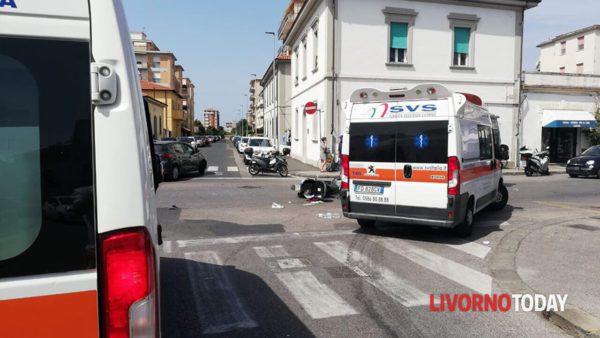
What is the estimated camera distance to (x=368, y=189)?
8125 millimetres

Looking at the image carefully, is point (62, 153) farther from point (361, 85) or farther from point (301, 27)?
point (301, 27)

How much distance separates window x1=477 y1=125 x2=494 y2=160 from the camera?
8727 mm

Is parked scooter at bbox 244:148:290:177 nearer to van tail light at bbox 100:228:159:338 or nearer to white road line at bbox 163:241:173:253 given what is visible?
white road line at bbox 163:241:173:253

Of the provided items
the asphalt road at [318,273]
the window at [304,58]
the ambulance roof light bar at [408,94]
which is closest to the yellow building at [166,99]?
the window at [304,58]

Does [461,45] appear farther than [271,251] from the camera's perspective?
Yes

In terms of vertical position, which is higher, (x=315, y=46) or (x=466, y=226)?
(x=315, y=46)

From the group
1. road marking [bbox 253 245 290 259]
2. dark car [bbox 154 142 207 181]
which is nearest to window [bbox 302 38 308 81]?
dark car [bbox 154 142 207 181]

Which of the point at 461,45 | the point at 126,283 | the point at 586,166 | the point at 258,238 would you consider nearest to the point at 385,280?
the point at 258,238

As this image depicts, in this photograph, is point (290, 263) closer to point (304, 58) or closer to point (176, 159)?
point (176, 159)

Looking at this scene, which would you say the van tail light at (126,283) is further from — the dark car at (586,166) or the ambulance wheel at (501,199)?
the dark car at (586,166)

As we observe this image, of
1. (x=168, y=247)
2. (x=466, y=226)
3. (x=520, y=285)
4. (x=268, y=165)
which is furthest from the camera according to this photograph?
(x=268, y=165)

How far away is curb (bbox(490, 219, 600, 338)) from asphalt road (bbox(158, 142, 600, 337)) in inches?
4.2

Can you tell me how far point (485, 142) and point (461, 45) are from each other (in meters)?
17.3

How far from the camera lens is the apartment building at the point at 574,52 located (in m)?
40.9
